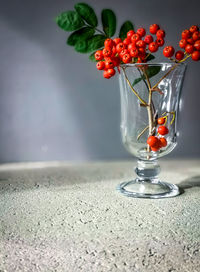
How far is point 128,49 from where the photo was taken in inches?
37.1

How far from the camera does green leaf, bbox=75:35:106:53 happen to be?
40.6 inches

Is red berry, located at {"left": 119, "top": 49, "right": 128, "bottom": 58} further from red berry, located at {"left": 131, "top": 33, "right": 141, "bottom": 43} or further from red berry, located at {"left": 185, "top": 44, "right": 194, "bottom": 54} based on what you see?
red berry, located at {"left": 185, "top": 44, "right": 194, "bottom": 54}

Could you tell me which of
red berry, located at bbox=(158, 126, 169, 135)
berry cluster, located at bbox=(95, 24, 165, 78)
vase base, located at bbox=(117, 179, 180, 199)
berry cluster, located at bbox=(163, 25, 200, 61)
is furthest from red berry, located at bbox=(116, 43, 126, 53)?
vase base, located at bbox=(117, 179, 180, 199)

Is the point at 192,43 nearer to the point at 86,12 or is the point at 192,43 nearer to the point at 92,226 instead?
the point at 86,12

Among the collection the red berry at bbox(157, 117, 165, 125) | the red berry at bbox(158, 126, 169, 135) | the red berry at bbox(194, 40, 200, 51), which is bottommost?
the red berry at bbox(158, 126, 169, 135)

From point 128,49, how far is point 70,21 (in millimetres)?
177

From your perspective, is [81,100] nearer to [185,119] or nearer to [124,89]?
[185,119]

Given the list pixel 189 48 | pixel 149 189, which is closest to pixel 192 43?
pixel 189 48

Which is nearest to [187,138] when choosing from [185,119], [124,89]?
[185,119]

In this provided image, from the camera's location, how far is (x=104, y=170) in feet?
4.52

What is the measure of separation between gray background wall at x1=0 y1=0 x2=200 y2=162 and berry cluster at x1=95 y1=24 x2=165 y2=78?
0.73 m

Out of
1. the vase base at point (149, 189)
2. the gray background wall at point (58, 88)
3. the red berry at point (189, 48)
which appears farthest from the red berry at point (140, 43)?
the gray background wall at point (58, 88)

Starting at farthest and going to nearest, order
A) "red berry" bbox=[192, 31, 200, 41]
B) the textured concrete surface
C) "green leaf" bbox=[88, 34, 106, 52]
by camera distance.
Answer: "green leaf" bbox=[88, 34, 106, 52] → "red berry" bbox=[192, 31, 200, 41] → the textured concrete surface

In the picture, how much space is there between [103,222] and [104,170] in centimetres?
54
